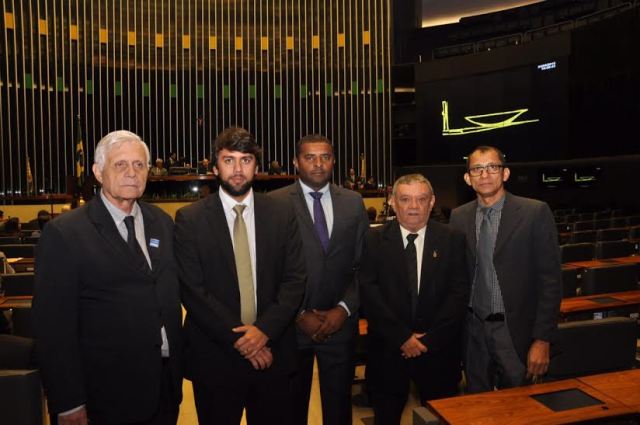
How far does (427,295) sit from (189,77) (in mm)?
15724

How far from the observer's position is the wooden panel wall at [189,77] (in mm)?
15000

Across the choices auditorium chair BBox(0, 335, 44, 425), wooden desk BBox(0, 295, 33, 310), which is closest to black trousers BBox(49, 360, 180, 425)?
auditorium chair BBox(0, 335, 44, 425)

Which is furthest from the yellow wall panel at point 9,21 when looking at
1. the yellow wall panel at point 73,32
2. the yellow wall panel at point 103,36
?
the yellow wall panel at point 103,36

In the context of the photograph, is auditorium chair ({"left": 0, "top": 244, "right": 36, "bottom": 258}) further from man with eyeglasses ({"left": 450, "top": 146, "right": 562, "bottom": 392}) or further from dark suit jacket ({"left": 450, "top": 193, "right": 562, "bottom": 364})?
dark suit jacket ({"left": 450, "top": 193, "right": 562, "bottom": 364})

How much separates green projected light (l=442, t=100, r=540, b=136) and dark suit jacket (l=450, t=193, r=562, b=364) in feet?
42.1

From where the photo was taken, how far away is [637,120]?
37.1 ft

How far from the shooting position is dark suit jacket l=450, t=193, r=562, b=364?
7.84 feet

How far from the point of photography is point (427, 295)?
2.44 metres

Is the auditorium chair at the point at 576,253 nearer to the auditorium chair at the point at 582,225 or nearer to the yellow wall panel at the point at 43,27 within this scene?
the auditorium chair at the point at 582,225

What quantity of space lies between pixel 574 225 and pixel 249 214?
23.7 feet

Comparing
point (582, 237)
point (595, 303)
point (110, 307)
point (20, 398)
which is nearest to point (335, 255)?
point (110, 307)

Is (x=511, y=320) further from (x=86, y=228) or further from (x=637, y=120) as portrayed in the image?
(x=637, y=120)

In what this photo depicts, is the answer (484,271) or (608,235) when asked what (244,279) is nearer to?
(484,271)

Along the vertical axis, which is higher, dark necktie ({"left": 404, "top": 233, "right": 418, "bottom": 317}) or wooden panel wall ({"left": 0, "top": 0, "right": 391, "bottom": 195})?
wooden panel wall ({"left": 0, "top": 0, "right": 391, "bottom": 195})
